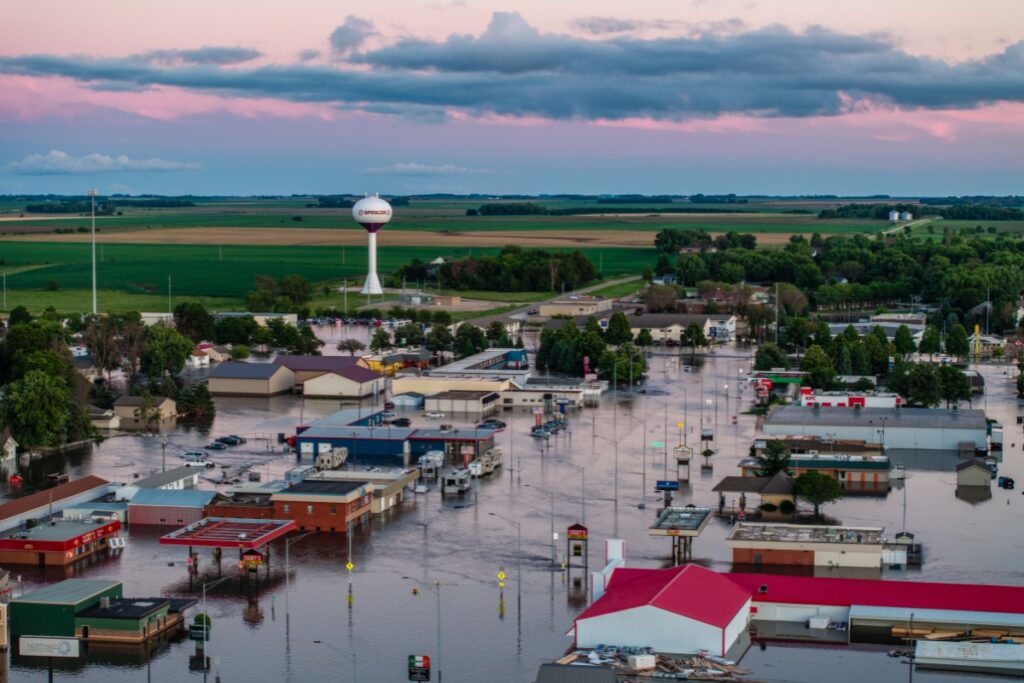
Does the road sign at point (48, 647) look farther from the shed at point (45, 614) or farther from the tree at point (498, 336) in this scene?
the tree at point (498, 336)

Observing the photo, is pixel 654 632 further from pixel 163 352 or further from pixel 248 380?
pixel 163 352

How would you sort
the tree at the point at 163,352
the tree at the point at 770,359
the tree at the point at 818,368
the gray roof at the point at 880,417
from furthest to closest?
the tree at the point at 770,359 → the tree at the point at 163,352 → the tree at the point at 818,368 → the gray roof at the point at 880,417

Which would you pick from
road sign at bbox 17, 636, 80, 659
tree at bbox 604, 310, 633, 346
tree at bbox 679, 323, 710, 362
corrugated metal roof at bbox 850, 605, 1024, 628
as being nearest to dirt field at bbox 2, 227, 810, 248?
tree at bbox 679, 323, 710, 362

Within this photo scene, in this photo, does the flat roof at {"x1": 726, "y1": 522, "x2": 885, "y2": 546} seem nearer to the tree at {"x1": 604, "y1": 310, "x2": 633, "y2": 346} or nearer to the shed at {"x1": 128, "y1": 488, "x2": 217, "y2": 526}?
the shed at {"x1": 128, "y1": 488, "x2": 217, "y2": 526}

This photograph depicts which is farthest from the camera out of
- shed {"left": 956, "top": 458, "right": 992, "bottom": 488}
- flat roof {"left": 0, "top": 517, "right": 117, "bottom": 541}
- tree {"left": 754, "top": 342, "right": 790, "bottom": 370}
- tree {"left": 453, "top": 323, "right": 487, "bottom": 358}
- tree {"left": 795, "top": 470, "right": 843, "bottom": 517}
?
tree {"left": 453, "top": 323, "right": 487, "bottom": 358}

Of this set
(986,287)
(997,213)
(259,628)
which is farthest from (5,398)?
(997,213)

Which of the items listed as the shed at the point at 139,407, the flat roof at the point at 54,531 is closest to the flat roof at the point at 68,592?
A: the flat roof at the point at 54,531
